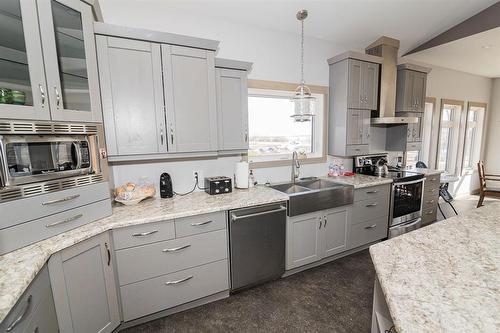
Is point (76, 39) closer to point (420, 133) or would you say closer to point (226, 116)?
point (226, 116)

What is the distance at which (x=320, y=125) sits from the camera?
3.21m

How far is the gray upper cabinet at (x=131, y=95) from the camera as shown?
5.72 ft

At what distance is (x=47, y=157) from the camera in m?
1.37

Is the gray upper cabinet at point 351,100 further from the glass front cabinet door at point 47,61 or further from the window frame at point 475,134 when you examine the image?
the window frame at point 475,134

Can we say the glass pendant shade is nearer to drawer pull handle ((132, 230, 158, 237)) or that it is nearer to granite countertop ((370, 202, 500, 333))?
granite countertop ((370, 202, 500, 333))

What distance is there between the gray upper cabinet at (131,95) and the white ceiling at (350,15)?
2.33ft

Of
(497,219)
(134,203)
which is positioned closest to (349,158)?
(497,219)

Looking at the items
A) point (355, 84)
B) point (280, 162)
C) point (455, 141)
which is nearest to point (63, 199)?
point (280, 162)

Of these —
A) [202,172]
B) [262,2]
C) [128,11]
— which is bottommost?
[202,172]

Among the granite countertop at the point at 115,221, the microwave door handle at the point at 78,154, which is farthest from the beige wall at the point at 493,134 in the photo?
the microwave door handle at the point at 78,154

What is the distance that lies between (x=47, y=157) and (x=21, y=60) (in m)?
0.55

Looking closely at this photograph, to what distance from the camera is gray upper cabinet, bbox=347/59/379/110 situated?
2.91m

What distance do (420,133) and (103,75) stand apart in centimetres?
438

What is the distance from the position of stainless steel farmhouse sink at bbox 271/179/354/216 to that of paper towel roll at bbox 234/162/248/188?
1.32 ft
